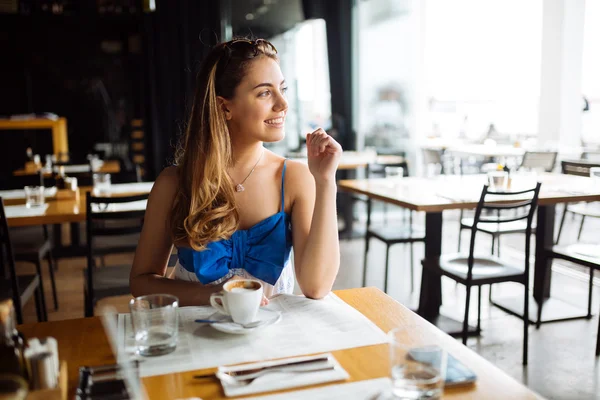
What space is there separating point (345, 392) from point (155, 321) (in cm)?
41

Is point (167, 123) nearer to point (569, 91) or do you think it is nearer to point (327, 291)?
point (569, 91)

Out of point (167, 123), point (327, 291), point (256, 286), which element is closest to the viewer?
point (256, 286)

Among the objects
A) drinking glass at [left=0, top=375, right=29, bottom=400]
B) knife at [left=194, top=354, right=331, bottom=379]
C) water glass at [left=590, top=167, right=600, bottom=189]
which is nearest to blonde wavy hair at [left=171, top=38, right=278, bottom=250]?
knife at [left=194, top=354, right=331, bottom=379]

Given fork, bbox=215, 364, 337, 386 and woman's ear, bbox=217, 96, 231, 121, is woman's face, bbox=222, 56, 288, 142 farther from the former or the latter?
fork, bbox=215, 364, 337, 386

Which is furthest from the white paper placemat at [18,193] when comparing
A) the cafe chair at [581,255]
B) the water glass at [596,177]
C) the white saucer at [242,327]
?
the water glass at [596,177]

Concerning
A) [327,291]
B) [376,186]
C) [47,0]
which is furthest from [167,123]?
[327,291]

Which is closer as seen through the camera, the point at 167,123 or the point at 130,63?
the point at 167,123

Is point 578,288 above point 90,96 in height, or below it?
below

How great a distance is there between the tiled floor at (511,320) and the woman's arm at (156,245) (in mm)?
1840

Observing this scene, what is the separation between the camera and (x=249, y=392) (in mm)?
840

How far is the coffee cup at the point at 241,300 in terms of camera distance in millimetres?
1055

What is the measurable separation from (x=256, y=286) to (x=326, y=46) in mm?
6147

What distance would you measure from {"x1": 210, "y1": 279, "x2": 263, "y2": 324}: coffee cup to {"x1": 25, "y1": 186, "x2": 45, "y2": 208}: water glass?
2.19 meters

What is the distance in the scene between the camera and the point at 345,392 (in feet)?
2.74
